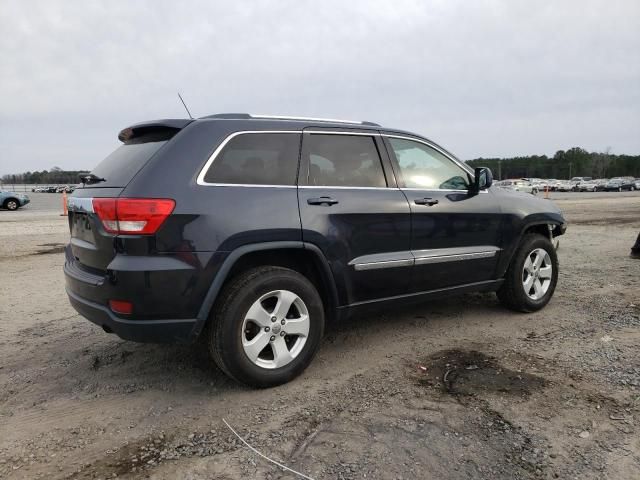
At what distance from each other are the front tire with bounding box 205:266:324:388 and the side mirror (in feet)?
6.51

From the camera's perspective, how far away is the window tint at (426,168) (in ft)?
13.3

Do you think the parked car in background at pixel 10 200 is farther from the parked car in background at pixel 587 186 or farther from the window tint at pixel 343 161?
the parked car in background at pixel 587 186

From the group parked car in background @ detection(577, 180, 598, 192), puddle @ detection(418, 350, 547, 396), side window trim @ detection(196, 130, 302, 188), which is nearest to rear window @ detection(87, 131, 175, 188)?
side window trim @ detection(196, 130, 302, 188)

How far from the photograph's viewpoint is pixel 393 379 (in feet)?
10.9

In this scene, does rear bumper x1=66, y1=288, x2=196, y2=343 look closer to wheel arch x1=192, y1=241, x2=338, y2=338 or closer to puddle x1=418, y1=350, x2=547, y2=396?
wheel arch x1=192, y1=241, x2=338, y2=338

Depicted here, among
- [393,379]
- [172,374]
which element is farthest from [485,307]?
[172,374]

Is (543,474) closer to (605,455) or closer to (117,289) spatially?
(605,455)

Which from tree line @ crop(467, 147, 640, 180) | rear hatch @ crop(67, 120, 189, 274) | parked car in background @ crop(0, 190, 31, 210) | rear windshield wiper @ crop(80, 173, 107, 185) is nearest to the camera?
rear hatch @ crop(67, 120, 189, 274)

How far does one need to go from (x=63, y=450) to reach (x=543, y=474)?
2419 millimetres

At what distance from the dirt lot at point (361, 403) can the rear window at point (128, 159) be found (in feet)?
4.64

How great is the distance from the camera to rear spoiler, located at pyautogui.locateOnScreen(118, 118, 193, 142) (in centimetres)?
323

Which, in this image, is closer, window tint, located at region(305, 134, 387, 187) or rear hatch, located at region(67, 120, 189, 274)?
rear hatch, located at region(67, 120, 189, 274)

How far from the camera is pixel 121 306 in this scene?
2.86 metres

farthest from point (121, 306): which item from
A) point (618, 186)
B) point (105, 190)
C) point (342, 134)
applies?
point (618, 186)
